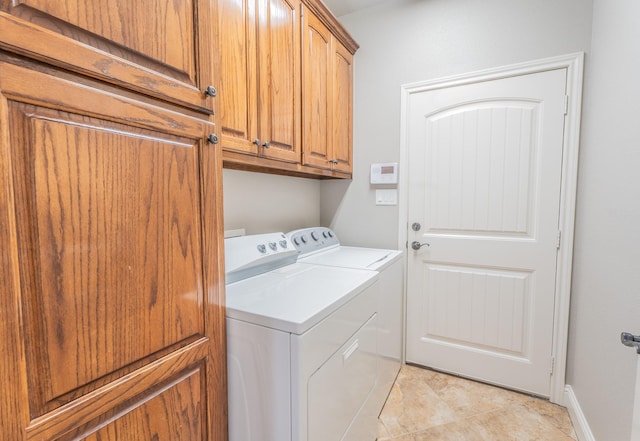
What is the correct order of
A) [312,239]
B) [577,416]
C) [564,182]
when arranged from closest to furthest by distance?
[577,416]
[564,182]
[312,239]

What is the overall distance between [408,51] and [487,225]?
1.33 metres

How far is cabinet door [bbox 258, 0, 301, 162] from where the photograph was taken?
139 centimetres

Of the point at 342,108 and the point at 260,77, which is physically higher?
the point at 342,108

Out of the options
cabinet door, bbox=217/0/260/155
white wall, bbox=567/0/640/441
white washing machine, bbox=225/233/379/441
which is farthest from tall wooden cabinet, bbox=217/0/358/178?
white wall, bbox=567/0/640/441

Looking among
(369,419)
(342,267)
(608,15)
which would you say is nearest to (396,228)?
(342,267)

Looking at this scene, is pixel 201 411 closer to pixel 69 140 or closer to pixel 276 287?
Result: pixel 276 287

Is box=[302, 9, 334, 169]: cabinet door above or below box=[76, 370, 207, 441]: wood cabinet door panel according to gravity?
above

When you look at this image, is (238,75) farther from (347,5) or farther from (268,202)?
(347,5)

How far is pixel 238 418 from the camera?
3.21 feet

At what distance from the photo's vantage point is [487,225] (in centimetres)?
199

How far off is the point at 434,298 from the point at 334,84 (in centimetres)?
165

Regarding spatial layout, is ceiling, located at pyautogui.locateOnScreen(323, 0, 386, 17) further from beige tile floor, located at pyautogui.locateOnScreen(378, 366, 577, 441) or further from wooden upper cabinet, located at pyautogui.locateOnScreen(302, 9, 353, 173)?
beige tile floor, located at pyautogui.locateOnScreen(378, 366, 577, 441)

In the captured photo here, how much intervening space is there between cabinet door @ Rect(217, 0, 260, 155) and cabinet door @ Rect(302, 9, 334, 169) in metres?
0.40

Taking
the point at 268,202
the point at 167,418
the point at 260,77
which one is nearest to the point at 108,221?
the point at 167,418
